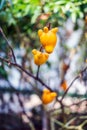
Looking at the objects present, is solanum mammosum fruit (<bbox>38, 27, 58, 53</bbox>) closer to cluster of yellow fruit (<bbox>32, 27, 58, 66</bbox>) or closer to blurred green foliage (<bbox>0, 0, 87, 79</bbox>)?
cluster of yellow fruit (<bbox>32, 27, 58, 66</bbox>)

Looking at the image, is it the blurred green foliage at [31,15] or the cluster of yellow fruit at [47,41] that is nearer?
the cluster of yellow fruit at [47,41]

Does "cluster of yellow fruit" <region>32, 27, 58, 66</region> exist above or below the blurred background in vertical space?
below

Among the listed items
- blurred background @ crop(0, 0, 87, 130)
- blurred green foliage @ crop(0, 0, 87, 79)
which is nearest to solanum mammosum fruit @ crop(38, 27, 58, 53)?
blurred green foliage @ crop(0, 0, 87, 79)

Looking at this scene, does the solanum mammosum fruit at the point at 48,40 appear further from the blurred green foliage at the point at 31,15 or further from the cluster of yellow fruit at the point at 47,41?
the blurred green foliage at the point at 31,15

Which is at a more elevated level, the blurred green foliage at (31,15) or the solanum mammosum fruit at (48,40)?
the blurred green foliage at (31,15)

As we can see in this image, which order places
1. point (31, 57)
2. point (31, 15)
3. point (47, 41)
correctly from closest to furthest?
point (47, 41) → point (31, 15) → point (31, 57)

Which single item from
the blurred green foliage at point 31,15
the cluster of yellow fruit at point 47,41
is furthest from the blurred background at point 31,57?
the cluster of yellow fruit at point 47,41

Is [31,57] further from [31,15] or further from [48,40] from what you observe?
[48,40]

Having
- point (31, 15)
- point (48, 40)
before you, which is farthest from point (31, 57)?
point (48, 40)
